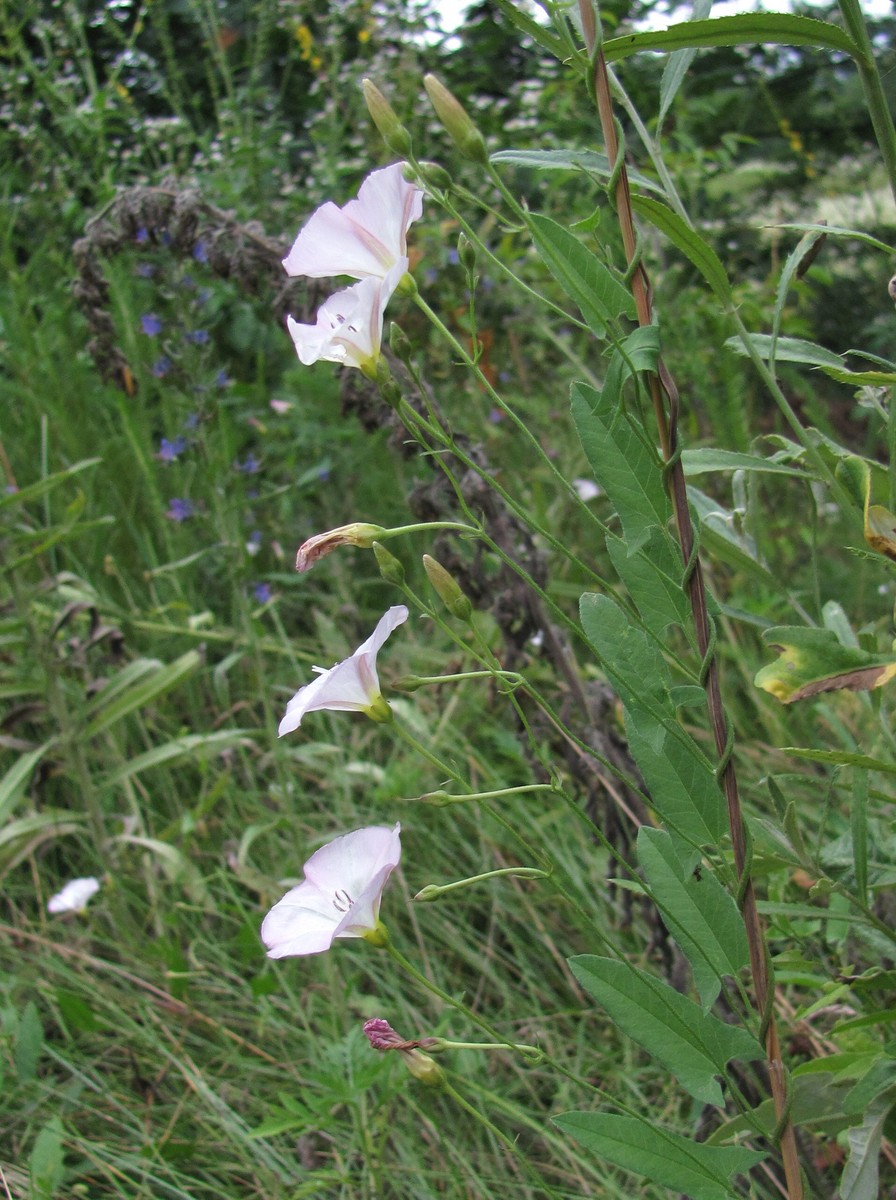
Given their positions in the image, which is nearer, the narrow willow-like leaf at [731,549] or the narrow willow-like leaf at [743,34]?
the narrow willow-like leaf at [743,34]

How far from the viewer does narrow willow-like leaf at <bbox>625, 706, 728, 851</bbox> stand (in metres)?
0.71

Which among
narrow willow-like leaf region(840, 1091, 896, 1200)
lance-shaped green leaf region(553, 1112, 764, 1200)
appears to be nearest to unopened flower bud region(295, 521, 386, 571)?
lance-shaped green leaf region(553, 1112, 764, 1200)

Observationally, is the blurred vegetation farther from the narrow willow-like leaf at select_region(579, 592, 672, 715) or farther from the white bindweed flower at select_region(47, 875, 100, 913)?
the narrow willow-like leaf at select_region(579, 592, 672, 715)

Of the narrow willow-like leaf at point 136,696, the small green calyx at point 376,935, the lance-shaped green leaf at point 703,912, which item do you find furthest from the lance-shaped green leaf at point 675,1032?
the narrow willow-like leaf at point 136,696

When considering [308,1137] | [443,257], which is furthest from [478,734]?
[443,257]

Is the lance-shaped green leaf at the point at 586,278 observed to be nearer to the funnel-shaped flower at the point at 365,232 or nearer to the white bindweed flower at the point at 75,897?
the funnel-shaped flower at the point at 365,232

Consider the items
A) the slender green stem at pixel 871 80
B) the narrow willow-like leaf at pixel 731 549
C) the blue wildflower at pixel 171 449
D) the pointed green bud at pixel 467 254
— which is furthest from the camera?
the blue wildflower at pixel 171 449

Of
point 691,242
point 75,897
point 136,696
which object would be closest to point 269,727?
point 136,696

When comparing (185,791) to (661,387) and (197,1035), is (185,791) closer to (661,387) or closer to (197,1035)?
(197,1035)

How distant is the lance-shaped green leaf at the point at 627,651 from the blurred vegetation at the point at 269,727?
0.17 m

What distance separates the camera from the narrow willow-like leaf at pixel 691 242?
682 millimetres

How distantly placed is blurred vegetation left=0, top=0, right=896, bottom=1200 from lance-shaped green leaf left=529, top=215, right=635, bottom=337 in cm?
27

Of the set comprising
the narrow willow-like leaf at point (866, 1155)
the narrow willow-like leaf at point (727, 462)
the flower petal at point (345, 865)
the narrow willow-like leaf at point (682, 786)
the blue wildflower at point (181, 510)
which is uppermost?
the narrow willow-like leaf at point (727, 462)

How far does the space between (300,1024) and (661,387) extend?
1.19m
